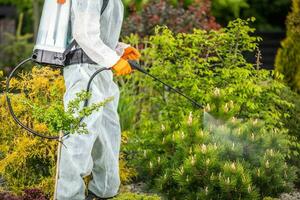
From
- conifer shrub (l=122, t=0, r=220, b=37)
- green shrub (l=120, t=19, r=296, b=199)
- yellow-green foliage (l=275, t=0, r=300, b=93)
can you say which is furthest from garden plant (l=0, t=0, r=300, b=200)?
conifer shrub (l=122, t=0, r=220, b=37)

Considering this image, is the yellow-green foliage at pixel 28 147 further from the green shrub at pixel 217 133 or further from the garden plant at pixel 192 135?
the green shrub at pixel 217 133

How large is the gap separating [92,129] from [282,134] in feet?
7.16

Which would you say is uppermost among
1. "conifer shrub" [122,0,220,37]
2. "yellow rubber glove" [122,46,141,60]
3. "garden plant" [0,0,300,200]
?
"conifer shrub" [122,0,220,37]

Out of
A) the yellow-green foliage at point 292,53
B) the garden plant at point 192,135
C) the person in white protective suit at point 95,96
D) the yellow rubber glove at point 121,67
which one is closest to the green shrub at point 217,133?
the garden plant at point 192,135

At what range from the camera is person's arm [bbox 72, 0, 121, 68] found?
544 centimetres

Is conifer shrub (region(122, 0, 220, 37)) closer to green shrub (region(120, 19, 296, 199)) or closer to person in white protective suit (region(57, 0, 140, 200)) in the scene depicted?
green shrub (region(120, 19, 296, 199))

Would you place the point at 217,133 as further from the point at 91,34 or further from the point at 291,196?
the point at 91,34

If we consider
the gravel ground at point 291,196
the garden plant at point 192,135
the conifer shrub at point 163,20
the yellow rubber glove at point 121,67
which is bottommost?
the gravel ground at point 291,196

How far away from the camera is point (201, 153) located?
6.30 m

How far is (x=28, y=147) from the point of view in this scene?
21.2ft

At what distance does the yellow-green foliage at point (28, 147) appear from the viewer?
6465 millimetres

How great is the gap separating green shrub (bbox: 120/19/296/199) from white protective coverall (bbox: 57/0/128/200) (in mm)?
621

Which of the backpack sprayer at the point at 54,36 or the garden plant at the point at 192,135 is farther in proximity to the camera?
the garden plant at the point at 192,135

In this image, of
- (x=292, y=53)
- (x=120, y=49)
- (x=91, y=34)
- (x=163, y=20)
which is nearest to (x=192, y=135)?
(x=120, y=49)
